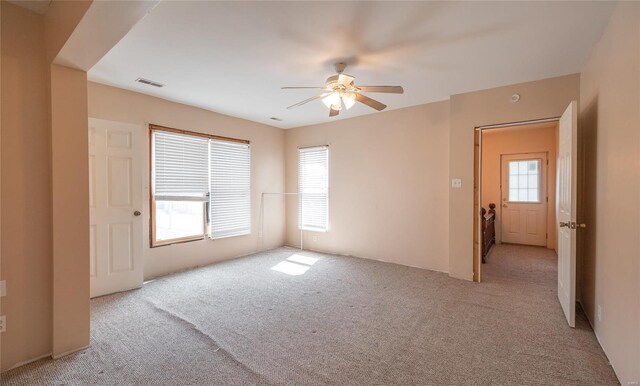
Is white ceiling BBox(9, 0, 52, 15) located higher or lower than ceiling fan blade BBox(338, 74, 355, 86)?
higher

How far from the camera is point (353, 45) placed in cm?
256

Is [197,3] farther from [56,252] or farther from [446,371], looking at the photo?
[446,371]

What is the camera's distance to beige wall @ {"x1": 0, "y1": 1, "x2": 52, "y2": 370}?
199 cm

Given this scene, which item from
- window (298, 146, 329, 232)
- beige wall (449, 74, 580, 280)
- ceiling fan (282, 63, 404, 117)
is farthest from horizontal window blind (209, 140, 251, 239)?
beige wall (449, 74, 580, 280)

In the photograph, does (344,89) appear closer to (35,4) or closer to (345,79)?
(345,79)

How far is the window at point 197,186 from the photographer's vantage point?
13.4 ft

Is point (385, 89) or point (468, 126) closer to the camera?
point (385, 89)

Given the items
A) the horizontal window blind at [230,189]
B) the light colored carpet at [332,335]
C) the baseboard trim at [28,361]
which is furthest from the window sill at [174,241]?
the baseboard trim at [28,361]

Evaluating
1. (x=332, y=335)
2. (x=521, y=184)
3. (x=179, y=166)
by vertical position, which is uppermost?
Answer: (x=179, y=166)

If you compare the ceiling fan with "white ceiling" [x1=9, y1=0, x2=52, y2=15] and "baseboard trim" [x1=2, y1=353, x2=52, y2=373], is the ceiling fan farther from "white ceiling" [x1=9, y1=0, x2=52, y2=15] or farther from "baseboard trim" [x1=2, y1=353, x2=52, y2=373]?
"baseboard trim" [x1=2, y1=353, x2=52, y2=373]

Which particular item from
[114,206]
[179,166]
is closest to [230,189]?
[179,166]

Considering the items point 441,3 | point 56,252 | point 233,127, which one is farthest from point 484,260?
point 56,252

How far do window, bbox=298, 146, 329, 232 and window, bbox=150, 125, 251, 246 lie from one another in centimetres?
113

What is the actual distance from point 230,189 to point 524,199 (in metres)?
6.40
